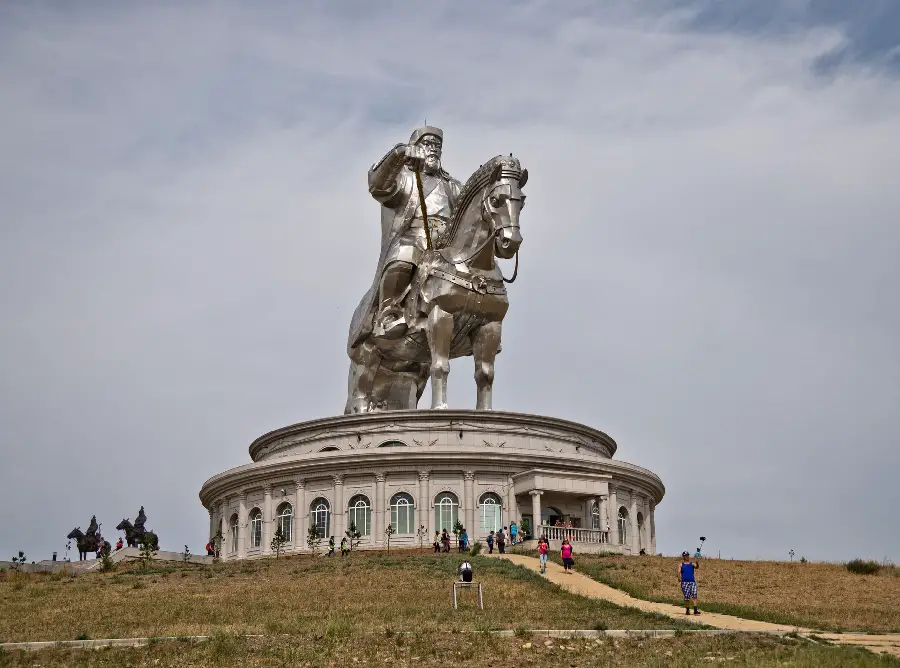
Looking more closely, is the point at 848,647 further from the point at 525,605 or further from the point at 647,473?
the point at 647,473

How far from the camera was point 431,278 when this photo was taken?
38.3 m

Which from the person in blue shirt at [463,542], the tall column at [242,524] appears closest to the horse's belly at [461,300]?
the person in blue shirt at [463,542]

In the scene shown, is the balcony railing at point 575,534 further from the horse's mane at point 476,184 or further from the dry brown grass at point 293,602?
the horse's mane at point 476,184

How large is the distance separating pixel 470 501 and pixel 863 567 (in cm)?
1214

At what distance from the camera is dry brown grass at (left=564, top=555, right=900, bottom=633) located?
73.6 feet

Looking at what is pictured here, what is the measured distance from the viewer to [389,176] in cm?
4044

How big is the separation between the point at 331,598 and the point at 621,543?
17.7 metres

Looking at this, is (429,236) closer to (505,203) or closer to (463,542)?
(505,203)

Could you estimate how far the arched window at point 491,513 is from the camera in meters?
37.4

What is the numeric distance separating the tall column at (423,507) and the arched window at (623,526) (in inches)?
262

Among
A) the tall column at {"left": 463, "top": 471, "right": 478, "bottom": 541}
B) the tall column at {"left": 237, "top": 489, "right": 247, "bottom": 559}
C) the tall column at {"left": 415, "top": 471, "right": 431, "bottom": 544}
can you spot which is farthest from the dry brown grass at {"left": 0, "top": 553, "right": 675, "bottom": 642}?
the tall column at {"left": 237, "top": 489, "right": 247, "bottom": 559}

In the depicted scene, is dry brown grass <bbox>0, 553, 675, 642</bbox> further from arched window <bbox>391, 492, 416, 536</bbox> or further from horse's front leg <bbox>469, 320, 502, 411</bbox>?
horse's front leg <bbox>469, 320, 502, 411</bbox>

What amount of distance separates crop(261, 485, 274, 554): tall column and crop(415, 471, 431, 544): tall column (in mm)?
5243

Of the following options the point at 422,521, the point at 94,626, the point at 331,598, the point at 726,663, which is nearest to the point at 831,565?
the point at 422,521
